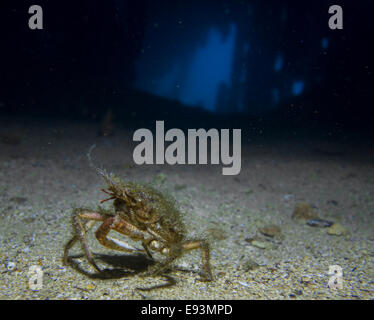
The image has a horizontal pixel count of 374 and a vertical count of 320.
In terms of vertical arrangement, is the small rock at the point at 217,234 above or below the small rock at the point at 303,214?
below

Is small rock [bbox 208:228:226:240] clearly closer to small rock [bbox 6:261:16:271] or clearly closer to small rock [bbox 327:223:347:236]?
small rock [bbox 327:223:347:236]

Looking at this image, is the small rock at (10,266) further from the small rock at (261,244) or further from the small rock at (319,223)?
the small rock at (319,223)

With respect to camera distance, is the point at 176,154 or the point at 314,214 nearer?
the point at 314,214

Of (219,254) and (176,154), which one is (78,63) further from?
(219,254)

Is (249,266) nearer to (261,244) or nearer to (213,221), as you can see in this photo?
(261,244)

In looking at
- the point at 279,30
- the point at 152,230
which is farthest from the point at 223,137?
the point at 279,30

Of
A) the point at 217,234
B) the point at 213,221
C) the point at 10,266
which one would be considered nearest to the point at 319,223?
the point at 213,221

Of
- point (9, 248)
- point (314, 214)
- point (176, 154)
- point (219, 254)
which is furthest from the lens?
point (176, 154)

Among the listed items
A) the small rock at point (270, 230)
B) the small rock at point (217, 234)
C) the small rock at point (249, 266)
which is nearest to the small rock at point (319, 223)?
the small rock at point (270, 230)
